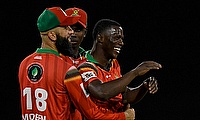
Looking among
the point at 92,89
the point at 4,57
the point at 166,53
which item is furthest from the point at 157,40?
the point at 92,89

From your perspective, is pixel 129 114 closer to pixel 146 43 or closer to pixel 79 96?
pixel 79 96

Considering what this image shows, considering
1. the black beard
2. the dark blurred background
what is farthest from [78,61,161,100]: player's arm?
the dark blurred background

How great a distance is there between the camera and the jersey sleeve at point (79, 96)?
181cm

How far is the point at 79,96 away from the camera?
6.07 feet

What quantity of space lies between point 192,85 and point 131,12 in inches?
42.9

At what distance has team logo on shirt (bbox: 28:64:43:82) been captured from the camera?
1.82 metres

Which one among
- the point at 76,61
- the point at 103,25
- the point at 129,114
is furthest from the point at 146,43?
the point at 129,114

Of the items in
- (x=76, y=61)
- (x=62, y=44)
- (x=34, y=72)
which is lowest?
(x=76, y=61)

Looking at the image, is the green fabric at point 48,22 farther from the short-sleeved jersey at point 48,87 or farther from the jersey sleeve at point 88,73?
the jersey sleeve at point 88,73

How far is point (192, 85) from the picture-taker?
5141 mm

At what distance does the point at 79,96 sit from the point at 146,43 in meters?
3.45

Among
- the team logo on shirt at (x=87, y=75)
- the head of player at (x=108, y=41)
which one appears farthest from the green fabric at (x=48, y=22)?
the head of player at (x=108, y=41)

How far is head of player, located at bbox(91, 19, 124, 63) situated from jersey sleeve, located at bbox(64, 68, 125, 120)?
0.36 metres

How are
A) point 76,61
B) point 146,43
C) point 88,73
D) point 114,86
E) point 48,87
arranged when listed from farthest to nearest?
1. point 146,43
2. point 76,61
3. point 88,73
4. point 114,86
5. point 48,87
